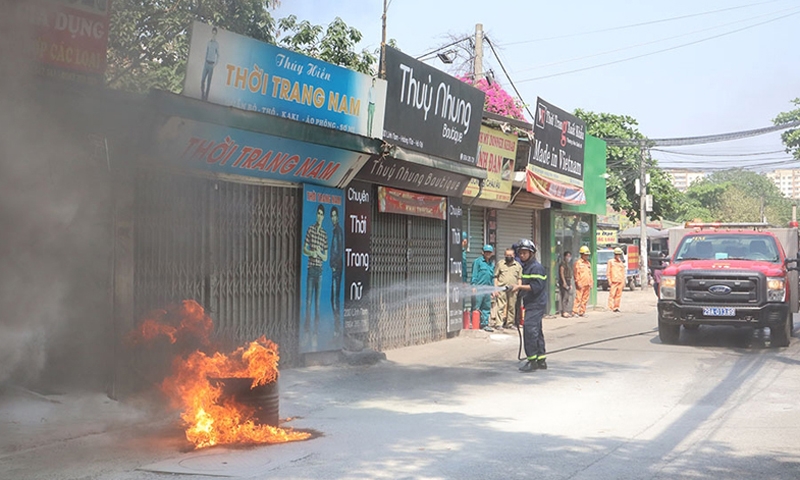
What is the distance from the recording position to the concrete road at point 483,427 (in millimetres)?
5840

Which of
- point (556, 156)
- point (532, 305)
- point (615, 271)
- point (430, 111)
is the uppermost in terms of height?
point (556, 156)

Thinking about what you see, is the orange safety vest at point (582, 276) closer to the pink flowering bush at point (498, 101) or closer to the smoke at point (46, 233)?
the pink flowering bush at point (498, 101)

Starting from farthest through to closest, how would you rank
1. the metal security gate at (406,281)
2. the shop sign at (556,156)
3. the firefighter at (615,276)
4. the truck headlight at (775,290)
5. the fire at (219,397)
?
the firefighter at (615,276) < the shop sign at (556,156) < the metal security gate at (406,281) < the truck headlight at (775,290) < the fire at (219,397)

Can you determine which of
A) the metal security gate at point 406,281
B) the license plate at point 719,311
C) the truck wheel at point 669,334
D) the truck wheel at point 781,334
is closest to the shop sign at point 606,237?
the metal security gate at point 406,281

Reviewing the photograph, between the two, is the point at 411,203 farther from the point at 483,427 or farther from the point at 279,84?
the point at 483,427

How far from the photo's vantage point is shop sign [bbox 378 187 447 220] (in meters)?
13.7

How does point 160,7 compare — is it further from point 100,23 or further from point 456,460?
point 456,460

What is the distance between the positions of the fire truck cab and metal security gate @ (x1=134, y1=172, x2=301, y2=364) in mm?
6910

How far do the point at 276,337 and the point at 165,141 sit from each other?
339cm

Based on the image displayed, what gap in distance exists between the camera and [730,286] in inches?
539

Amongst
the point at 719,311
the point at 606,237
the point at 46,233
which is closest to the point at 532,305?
the point at 719,311

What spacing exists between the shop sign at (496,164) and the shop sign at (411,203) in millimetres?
1186

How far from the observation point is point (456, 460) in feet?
19.9

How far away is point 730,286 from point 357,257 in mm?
6465
